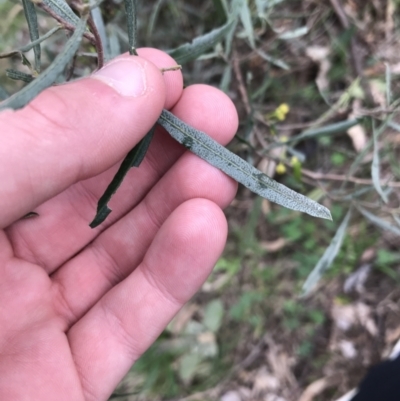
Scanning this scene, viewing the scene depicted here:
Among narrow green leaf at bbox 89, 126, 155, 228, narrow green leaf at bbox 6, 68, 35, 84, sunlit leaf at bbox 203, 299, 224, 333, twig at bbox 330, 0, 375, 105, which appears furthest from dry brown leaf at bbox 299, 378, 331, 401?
narrow green leaf at bbox 6, 68, 35, 84

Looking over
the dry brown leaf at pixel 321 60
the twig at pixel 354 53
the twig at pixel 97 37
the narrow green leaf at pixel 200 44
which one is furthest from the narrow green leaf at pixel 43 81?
the dry brown leaf at pixel 321 60

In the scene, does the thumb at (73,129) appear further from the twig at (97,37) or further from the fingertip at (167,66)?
the fingertip at (167,66)

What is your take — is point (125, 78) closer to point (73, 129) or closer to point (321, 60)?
point (73, 129)

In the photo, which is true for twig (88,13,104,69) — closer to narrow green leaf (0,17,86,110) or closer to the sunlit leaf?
narrow green leaf (0,17,86,110)

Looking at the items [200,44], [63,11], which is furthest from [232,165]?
[63,11]

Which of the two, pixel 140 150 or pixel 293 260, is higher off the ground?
pixel 140 150
